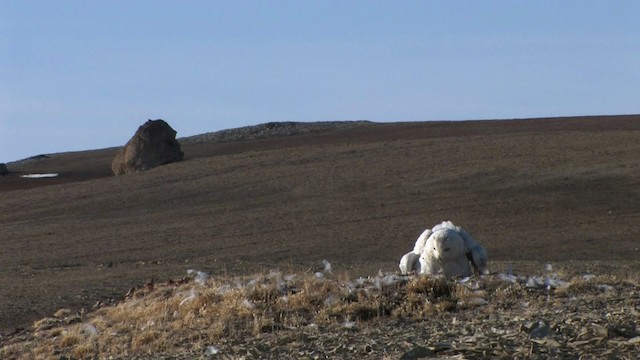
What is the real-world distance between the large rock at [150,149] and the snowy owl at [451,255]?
29747 millimetres

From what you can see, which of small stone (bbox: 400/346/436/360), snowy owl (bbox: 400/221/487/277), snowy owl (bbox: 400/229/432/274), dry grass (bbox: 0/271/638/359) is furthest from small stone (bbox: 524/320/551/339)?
snowy owl (bbox: 400/229/432/274)

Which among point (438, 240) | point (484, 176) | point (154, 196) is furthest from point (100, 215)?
point (438, 240)

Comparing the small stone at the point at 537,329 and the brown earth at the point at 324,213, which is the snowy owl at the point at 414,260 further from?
the small stone at the point at 537,329

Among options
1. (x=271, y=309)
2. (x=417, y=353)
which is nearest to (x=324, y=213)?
(x=271, y=309)

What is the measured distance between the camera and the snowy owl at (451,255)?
46.2ft

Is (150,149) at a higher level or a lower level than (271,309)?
higher

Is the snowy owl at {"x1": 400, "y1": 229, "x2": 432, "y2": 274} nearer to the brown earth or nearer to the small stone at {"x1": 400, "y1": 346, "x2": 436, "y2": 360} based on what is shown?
the brown earth

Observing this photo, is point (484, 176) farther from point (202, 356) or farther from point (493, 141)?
point (202, 356)

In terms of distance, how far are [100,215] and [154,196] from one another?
213cm

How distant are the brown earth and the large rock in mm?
2176

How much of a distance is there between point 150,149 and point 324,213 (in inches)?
581

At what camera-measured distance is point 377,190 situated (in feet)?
110

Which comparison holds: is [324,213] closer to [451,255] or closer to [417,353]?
[451,255]

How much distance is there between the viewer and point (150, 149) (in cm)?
4394
